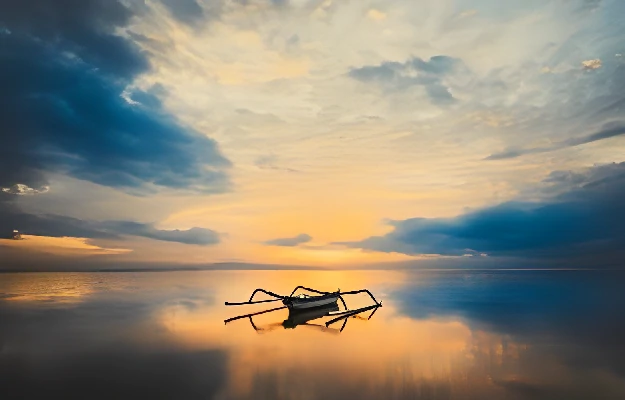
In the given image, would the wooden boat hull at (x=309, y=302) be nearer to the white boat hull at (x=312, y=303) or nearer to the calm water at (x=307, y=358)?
the white boat hull at (x=312, y=303)

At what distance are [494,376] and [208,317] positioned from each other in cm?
2459

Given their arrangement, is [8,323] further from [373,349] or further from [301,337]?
[373,349]

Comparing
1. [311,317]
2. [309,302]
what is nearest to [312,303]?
[309,302]

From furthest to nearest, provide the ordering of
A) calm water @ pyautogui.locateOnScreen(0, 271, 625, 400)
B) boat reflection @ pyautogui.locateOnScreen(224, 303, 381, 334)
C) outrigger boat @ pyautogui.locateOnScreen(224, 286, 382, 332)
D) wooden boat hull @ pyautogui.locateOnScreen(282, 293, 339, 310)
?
wooden boat hull @ pyautogui.locateOnScreen(282, 293, 339, 310) → outrigger boat @ pyautogui.locateOnScreen(224, 286, 382, 332) → boat reflection @ pyautogui.locateOnScreen(224, 303, 381, 334) → calm water @ pyautogui.locateOnScreen(0, 271, 625, 400)

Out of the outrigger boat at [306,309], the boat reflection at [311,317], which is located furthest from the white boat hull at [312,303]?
the boat reflection at [311,317]

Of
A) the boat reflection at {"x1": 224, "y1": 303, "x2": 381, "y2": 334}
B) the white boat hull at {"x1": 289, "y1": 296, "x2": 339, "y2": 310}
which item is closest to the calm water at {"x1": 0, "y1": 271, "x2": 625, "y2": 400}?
the boat reflection at {"x1": 224, "y1": 303, "x2": 381, "y2": 334}

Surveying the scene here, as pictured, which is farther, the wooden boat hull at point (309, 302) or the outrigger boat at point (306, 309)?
the wooden boat hull at point (309, 302)

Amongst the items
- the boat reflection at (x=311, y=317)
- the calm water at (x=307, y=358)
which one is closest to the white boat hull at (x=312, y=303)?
the boat reflection at (x=311, y=317)

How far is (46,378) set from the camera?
1566cm

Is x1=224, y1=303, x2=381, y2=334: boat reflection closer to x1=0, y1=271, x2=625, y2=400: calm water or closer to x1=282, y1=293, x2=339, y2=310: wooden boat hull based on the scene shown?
x1=282, y1=293, x2=339, y2=310: wooden boat hull

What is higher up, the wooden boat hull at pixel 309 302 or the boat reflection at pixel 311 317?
the wooden boat hull at pixel 309 302

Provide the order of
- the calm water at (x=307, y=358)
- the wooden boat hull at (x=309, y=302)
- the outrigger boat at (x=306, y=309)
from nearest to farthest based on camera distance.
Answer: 1. the calm water at (x=307, y=358)
2. the outrigger boat at (x=306, y=309)
3. the wooden boat hull at (x=309, y=302)

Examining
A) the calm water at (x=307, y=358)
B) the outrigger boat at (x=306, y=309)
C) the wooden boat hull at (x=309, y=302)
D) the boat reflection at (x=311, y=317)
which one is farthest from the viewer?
the wooden boat hull at (x=309, y=302)

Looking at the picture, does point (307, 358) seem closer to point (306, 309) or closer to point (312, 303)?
point (306, 309)
